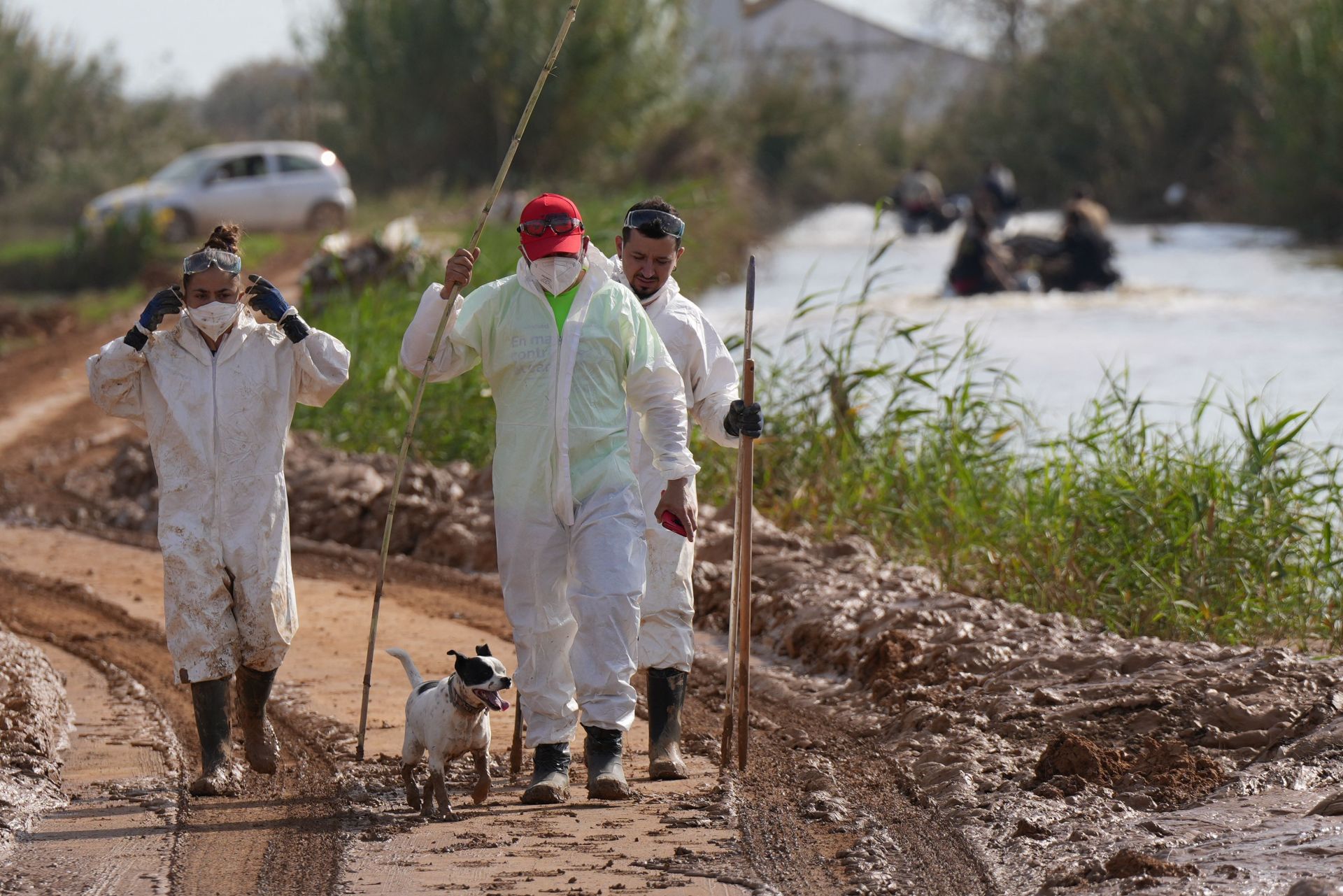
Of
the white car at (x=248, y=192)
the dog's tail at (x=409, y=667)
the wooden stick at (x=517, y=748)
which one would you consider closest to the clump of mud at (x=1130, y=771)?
the wooden stick at (x=517, y=748)

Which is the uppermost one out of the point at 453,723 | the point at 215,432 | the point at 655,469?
the point at 215,432

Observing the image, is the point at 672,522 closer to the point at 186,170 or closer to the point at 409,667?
the point at 409,667

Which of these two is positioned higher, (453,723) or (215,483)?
(215,483)

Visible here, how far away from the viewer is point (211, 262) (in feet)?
16.8

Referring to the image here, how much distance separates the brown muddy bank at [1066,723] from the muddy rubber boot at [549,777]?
1051 mm

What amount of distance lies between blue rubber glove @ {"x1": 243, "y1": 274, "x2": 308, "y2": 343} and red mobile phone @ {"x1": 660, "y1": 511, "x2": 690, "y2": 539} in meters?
1.26

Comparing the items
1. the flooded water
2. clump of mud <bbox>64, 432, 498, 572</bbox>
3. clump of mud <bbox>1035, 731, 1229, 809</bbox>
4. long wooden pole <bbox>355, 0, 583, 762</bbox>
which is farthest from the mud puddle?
the flooded water

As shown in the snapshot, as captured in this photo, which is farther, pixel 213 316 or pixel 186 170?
pixel 186 170

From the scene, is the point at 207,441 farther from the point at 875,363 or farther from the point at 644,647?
the point at 875,363

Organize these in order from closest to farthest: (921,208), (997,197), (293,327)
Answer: (293,327)
(997,197)
(921,208)

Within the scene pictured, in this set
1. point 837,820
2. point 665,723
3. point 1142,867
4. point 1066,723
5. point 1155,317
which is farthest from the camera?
point 1155,317

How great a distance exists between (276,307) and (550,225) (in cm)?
89

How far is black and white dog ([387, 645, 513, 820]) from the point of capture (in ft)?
15.7

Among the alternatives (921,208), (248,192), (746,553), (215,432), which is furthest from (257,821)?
(921,208)
